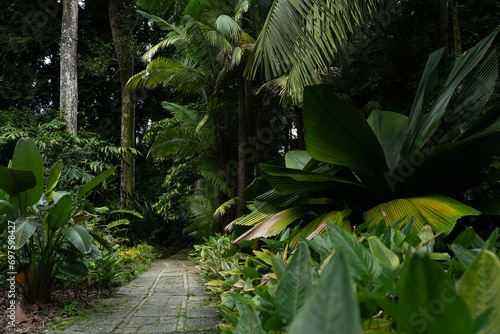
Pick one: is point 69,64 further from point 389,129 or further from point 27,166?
point 389,129

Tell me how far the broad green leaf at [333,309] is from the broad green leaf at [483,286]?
0.64 ft

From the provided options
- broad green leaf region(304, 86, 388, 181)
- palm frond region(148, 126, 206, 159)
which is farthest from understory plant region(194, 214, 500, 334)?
palm frond region(148, 126, 206, 159)

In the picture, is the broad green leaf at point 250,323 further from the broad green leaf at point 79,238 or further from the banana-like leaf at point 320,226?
the broad green leaf at point 79,238

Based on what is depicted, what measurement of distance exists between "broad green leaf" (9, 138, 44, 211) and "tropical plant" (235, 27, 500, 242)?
65.3 inches

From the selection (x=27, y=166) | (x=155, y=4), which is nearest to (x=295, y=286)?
(x=27, y=166)

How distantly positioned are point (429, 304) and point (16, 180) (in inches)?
105

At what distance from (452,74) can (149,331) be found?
8.77ft

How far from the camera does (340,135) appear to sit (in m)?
1.91

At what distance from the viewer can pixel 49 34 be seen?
11.7 metres

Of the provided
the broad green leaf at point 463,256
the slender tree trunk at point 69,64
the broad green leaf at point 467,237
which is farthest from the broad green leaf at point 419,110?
the slender tree trunk at point 69,64

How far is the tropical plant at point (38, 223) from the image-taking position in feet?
7.81

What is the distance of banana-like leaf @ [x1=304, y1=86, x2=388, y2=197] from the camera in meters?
1.80

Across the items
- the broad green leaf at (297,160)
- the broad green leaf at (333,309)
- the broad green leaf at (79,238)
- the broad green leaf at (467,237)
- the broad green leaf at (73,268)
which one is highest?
the broad green leaf at (297,160)

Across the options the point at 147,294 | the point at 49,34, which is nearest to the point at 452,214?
the point at 147,294
